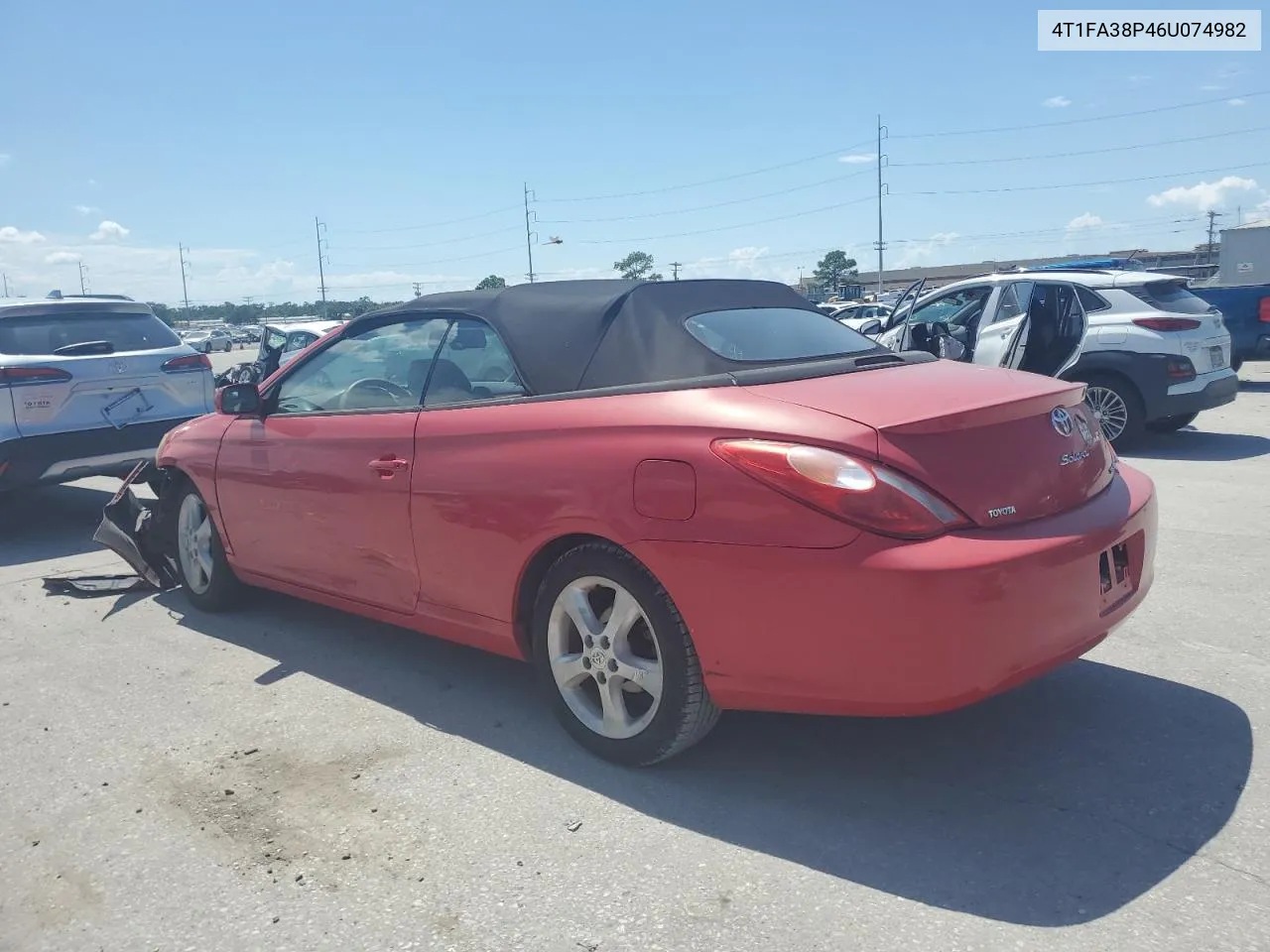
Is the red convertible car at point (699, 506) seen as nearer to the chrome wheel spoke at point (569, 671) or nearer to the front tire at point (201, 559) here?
the chrome wheel spoke at point (569, 671)

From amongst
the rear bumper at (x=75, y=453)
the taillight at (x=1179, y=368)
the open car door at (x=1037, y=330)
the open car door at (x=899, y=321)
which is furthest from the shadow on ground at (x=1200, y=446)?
the rear bumper at (x=75, y=453)

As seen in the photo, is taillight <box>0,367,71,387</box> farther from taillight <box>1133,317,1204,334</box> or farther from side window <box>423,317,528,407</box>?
taillight <box>1133,317,1204,334</box>

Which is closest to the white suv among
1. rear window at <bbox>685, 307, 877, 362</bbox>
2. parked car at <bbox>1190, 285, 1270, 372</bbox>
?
parked car at <bbox>1190, 285, 1270, 372</bbox>

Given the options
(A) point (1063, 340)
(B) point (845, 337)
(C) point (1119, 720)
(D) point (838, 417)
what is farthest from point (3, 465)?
(A) point (1063, 340)

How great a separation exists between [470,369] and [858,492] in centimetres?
175

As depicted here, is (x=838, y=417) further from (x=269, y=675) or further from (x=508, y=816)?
(x=269, y=675)

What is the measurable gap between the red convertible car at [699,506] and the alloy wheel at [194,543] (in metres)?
0.96

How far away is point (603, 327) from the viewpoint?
362 cm

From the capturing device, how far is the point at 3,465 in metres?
7.11

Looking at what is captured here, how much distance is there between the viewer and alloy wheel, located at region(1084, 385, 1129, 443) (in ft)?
30.3

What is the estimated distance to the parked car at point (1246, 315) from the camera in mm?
13211

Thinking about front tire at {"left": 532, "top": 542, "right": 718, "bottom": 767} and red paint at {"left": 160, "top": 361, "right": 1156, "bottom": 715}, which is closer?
→ red paint at {"left": 160, "top": 361, "right": 1156, "bottom": 715}

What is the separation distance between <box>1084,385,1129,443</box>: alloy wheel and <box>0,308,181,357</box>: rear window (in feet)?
25.9

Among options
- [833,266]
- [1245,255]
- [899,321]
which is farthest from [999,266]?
[833,266]
